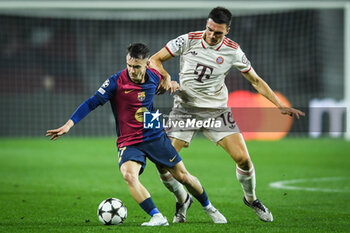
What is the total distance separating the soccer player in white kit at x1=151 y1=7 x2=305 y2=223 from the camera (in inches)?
254

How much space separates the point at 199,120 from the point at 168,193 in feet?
8.40

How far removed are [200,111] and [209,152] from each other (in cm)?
1071

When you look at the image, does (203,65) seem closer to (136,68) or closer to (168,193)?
(136,68)

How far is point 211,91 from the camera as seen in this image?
264 inches

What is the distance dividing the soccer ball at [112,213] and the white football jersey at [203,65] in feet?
4.99

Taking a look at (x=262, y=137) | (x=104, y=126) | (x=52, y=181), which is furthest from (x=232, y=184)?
(x=104, y=126)

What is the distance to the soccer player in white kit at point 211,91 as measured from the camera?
21.1 feet

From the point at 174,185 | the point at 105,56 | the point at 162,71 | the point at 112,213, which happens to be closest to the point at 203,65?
the point at 162,71

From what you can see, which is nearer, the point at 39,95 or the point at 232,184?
the point at 232,184

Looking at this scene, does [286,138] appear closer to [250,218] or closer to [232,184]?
[232,184]

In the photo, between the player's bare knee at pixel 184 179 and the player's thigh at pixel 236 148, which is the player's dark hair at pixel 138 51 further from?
the player's thigh at pixel 236 148

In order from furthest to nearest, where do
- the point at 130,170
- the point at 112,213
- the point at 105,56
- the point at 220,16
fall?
the point at 105,56, the point at 220,16, the point at 112,213, the point at 130,170

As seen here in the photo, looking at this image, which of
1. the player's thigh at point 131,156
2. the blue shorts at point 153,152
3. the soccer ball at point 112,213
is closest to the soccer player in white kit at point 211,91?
the blue shorts at point 153,152

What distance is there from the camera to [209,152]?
17391 millimetres
